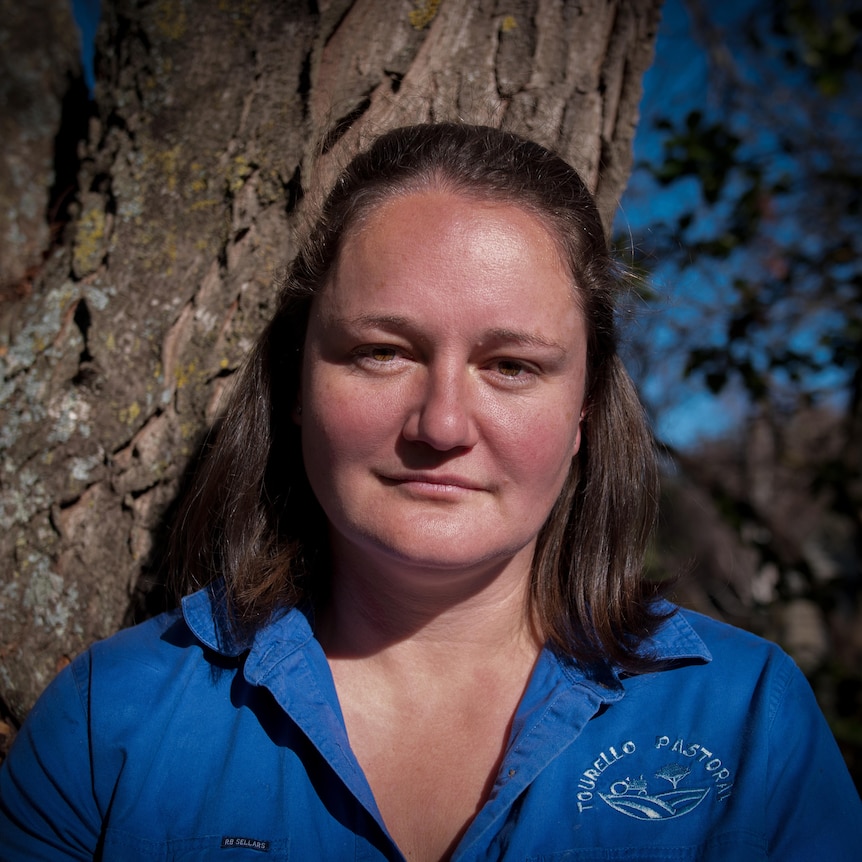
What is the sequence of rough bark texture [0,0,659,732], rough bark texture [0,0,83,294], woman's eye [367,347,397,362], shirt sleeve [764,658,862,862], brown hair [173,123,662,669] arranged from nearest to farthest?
shirt sleeve [764,658,862,862] → woman's eye [367,347,397,362] → brown hair [173,123,662,669] → rough bark texture [0,0,659,732] → rough bark texture [0,0,83,294]

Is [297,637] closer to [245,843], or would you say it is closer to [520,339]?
[245,843]

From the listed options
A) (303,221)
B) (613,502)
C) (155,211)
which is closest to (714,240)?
→ (613,502)

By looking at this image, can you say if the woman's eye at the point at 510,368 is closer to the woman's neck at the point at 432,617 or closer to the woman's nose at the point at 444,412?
the woman's nose at the point at 444,412

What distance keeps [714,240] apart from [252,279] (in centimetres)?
203

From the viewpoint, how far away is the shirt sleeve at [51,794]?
1.34 m

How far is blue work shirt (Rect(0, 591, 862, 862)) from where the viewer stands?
1.29m

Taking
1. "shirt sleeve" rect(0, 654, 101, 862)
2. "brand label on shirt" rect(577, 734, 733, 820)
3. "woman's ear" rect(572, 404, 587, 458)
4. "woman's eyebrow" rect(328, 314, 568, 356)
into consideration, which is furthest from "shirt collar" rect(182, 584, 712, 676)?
"woman's eyebrow" rect(328, 314, 568, 356)

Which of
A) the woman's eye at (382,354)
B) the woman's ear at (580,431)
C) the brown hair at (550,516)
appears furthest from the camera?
the woman's ear at (580,431)

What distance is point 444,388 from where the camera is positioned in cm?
130

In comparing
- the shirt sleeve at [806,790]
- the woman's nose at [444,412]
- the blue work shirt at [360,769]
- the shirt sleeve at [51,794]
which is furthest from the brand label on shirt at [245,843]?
the shirt sleeve at [806,790]

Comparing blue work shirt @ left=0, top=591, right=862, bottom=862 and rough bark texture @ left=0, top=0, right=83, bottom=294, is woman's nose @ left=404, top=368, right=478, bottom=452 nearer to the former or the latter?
blue work shirt @ left=0, top=591, right=862, bottom=862

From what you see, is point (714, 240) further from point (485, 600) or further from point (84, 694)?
point (84, 694)

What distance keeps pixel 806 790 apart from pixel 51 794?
4.51ft

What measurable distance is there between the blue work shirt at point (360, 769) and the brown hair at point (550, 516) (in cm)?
13
